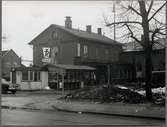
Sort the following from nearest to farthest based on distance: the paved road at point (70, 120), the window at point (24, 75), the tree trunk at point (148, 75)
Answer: the paved road at point (70, 120) → the tree trunk at point (148, 75) → the window at point (24, 75)

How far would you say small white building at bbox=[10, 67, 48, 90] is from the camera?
41716mm

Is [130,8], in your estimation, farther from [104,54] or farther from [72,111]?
[104,54]

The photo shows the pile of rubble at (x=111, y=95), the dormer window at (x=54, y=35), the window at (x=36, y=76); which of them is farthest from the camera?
the dormer window at (x=54, y=35)

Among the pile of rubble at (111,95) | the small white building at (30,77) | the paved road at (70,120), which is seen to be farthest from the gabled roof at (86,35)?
the paved road at (70,120)

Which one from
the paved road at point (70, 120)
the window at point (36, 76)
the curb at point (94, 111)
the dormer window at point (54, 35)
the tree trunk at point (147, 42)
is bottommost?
the curb at point (94, 111)

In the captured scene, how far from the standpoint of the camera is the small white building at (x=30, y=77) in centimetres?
4172

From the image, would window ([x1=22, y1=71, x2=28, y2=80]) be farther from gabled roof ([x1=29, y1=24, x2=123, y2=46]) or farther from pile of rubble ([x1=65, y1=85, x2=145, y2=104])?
pile of rubble ([x1=65, y1=85, x2=145, y2=104])

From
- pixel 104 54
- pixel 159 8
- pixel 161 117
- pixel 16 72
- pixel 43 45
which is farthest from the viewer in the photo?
pixel 104 54

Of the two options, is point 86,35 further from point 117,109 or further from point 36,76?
point 117,109

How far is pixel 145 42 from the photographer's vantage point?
2105cm

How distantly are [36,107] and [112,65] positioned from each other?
34207 mm

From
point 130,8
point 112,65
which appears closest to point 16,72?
point 112,65

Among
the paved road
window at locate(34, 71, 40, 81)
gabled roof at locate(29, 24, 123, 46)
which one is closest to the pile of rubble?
the paved road

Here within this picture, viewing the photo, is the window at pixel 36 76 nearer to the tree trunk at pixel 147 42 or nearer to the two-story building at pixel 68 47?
the two-story building at pixel 68 47
